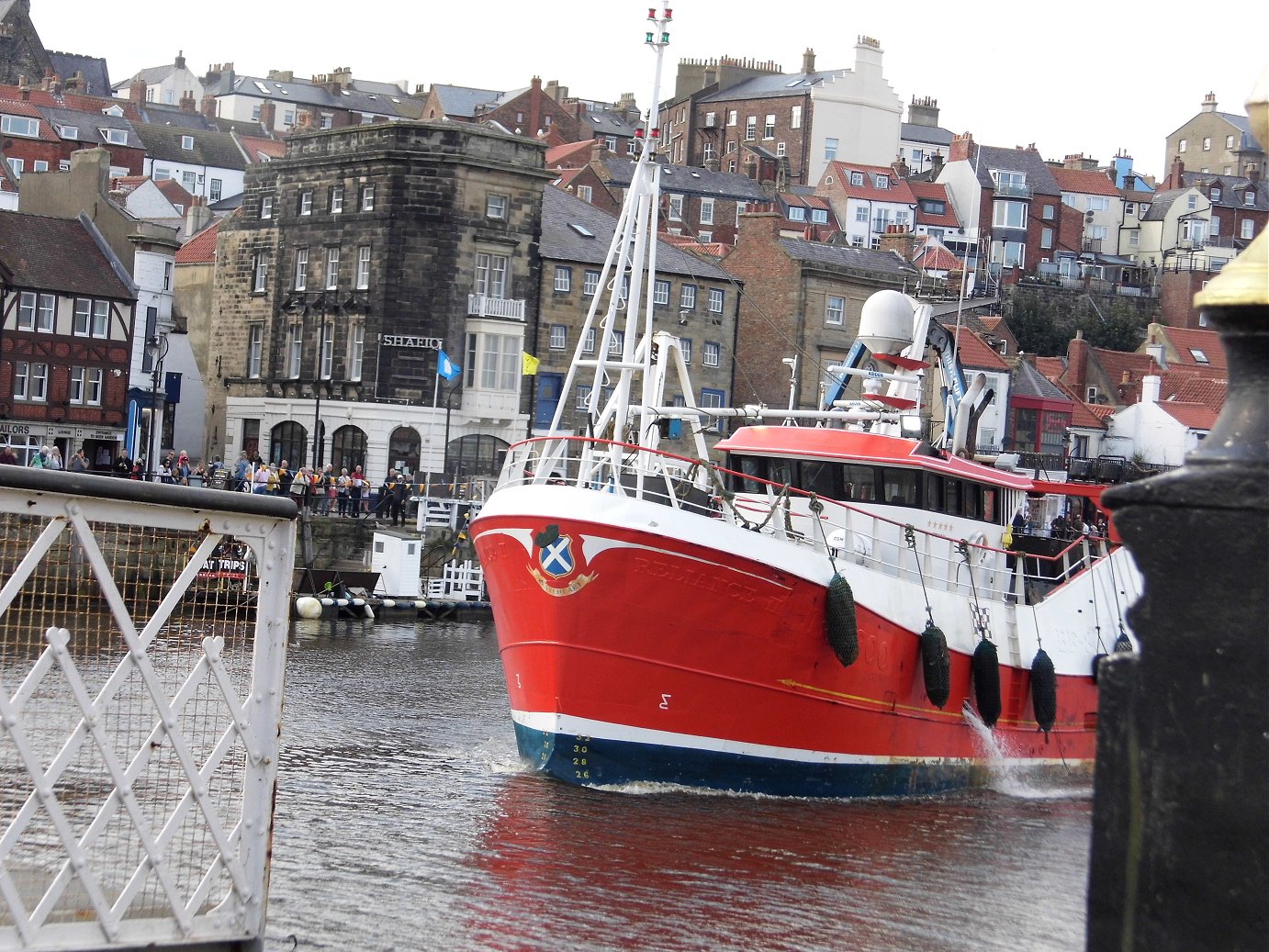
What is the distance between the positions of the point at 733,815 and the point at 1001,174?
84.5m

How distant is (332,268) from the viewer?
193ft

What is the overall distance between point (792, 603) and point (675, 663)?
1531mm

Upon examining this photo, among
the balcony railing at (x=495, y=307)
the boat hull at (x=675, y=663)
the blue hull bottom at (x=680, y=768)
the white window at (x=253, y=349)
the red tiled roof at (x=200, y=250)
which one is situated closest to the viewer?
the boat hull at (x=675, y=663)

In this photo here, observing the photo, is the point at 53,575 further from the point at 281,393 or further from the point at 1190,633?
the point at 281,393

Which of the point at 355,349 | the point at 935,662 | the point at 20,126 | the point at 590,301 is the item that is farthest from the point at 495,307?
the point at 20,126

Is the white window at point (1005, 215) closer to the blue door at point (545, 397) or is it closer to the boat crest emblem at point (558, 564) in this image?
the blue door at point (545, 397)

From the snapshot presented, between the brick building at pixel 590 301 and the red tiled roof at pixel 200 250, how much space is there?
14267 millimetres

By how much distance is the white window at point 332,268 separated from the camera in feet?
192

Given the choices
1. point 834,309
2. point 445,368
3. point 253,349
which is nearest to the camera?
point 445,368

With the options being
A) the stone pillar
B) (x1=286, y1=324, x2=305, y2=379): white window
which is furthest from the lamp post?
the stone pillar

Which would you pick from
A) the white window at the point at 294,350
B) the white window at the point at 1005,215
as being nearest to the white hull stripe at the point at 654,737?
the white window at the point at 294,350

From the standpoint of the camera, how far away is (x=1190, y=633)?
140 inches

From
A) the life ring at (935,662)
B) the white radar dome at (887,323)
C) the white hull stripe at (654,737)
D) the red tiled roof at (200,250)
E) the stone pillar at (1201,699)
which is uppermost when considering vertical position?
the red tiled roof at (200,250)

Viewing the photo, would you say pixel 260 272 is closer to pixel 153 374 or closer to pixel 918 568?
pixel 153 374
